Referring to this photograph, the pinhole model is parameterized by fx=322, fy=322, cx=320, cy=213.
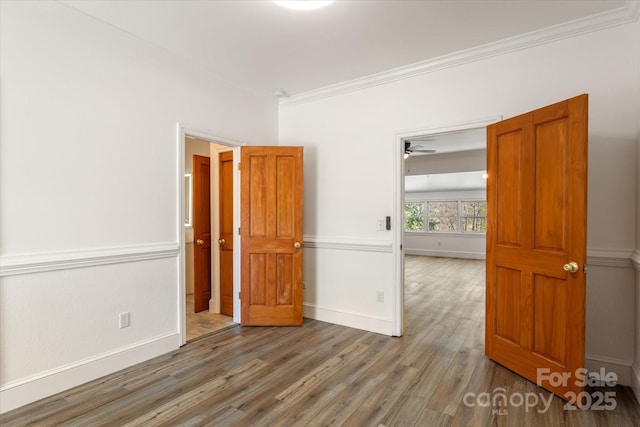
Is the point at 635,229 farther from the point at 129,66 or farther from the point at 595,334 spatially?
the point at 129,66

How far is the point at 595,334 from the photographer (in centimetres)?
252

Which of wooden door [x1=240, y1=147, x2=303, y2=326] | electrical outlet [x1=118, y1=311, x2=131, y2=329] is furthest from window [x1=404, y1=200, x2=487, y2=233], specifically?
electrical outlet [x1=118, y1=311, x2=131, y2=329]

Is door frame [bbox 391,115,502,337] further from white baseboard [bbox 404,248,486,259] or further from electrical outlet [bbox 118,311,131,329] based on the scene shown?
white baseboard [bbox 404,248,486,259]

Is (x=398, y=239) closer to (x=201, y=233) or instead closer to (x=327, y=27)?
(x=327, y=27)

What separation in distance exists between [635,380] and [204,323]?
155 inches

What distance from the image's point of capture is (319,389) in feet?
7.81

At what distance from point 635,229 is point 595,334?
858mm

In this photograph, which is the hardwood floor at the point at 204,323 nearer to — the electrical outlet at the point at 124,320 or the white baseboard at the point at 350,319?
the electrical outlet at the point at 124,320

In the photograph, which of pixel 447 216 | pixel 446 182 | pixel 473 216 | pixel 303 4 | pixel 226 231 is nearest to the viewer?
Answer: pixel 303 4

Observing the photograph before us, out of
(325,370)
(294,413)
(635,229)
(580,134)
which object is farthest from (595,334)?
(294,413)

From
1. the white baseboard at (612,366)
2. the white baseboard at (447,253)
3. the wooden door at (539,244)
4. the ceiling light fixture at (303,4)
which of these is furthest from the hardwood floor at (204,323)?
the white baseboard at (447,253)

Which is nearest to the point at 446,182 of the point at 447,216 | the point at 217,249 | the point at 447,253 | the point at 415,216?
the point at 447,216

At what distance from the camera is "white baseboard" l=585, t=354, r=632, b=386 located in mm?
2413

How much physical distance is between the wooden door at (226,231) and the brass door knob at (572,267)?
3.41 m
